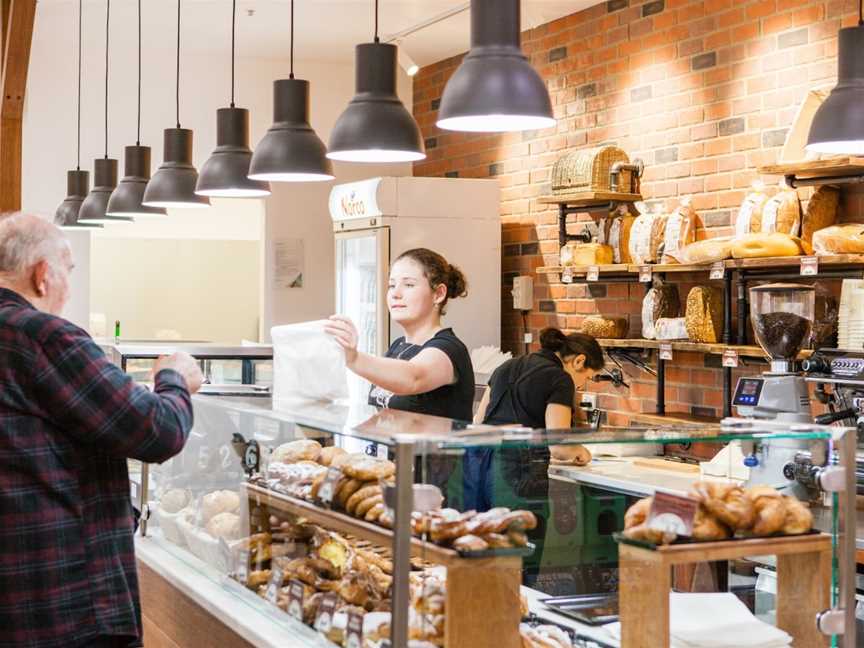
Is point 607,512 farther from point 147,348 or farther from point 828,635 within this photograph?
point 147,348

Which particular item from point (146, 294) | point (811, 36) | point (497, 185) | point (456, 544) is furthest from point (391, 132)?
point (146, 294)

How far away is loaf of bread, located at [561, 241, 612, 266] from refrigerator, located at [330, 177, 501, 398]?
37.4 inches

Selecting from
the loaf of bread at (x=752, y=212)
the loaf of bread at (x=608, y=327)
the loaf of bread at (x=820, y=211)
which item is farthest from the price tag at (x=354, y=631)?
the loaf of bread at (x=608, y=327)

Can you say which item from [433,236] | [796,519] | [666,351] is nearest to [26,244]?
[796,519]

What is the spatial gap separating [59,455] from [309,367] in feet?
2.65

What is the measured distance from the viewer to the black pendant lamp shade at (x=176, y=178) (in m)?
4.69

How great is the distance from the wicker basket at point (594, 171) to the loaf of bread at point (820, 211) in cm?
135

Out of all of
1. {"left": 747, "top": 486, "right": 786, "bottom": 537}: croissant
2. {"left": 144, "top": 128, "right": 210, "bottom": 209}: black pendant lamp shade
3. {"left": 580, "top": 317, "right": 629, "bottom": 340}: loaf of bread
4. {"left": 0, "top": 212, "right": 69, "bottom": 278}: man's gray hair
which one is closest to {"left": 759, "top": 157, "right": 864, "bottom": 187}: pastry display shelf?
{"left": 580, "top": 317, "right": 629, "bottom": 340}: loaf of bread

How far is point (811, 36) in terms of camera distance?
17.1ft

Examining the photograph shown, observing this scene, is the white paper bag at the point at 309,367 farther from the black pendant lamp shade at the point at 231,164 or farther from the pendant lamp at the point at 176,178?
the pendant lamp at the point at 176,178

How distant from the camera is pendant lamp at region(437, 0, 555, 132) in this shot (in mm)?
2775

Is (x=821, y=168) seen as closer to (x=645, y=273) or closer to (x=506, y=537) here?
(x=645, y=273)

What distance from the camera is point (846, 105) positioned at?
3.65m

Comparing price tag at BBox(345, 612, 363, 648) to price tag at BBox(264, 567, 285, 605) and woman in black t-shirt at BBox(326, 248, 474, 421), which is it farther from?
woman in black t-shirt at BBox(326, 248, 474, 421)
